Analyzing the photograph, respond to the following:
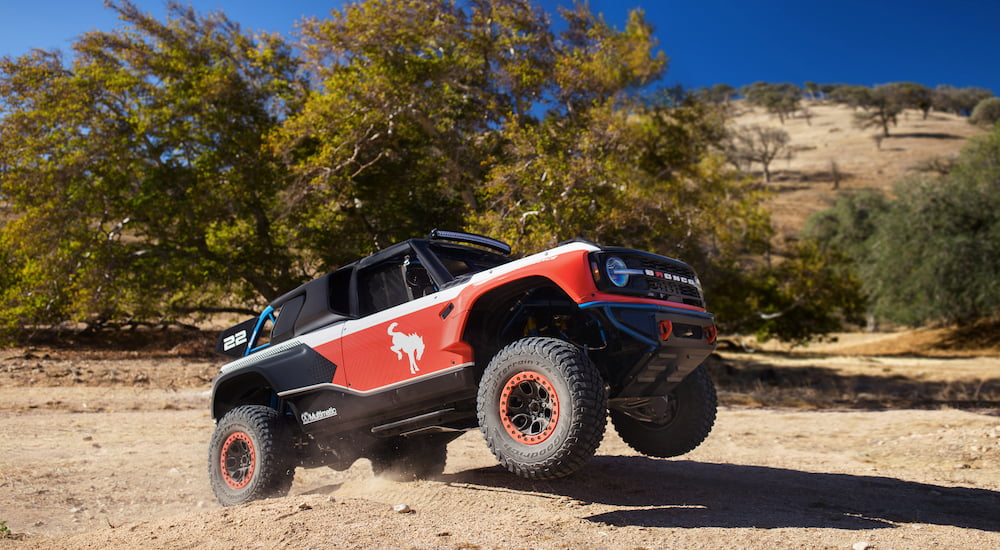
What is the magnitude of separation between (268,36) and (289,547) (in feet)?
68.5

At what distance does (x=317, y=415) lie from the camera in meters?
6.09

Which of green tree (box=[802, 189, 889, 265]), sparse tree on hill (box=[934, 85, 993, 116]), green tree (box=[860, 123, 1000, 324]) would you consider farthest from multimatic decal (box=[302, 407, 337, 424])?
sparse tree on hill (box=[934, 85, 993, 116])

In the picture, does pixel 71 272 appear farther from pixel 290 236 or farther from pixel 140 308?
pixel 290 236

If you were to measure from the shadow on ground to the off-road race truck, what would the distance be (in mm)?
505

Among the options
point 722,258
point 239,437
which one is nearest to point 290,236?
point 722,258

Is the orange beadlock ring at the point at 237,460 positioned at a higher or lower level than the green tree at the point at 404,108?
lower

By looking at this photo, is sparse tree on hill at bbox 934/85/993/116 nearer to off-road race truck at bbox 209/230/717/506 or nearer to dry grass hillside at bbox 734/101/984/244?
dry grass hillside at bbox 734/101/984/244

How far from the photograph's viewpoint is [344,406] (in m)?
5.83

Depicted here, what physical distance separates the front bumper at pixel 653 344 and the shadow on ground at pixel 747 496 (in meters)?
0.94

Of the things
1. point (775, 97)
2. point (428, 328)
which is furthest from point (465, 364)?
point (775, 97)

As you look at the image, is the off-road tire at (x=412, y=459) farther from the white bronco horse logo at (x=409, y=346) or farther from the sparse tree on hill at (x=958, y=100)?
the sparse tree on hill at (x=958, y=100)

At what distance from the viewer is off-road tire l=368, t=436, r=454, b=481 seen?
281 inches

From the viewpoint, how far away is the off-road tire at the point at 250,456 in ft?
20.2

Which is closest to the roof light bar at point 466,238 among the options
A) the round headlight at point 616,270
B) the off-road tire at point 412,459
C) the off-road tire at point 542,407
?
the off-road tire at point 542,407
